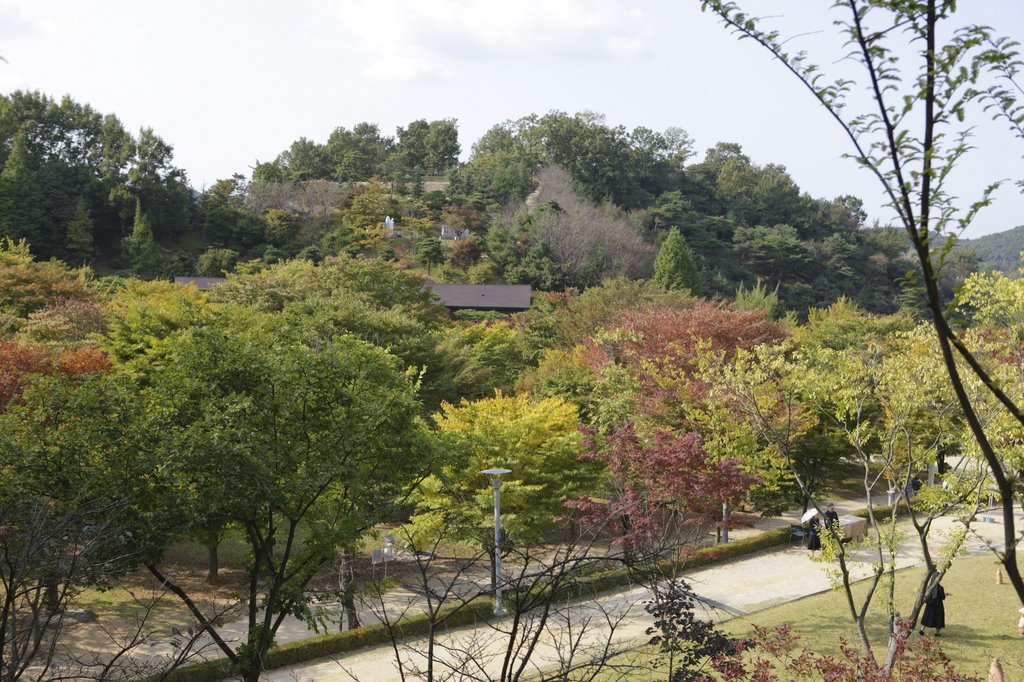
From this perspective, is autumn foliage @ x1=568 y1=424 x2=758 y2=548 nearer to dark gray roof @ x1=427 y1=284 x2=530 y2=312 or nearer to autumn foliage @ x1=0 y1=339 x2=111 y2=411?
autumn foliage @ x1=0 y1=339 x2=111 y2=411

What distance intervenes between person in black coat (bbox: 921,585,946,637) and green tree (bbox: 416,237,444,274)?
4159 cm

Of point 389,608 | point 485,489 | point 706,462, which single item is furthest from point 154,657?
point 706,462

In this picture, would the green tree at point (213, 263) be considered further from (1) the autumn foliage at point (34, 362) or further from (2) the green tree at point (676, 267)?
(1) the autumn foliage at point (34, 362)

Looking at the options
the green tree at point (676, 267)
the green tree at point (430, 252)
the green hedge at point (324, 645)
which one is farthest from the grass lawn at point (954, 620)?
the green tree at point (430, 252)

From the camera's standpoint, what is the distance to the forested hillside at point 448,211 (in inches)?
1893

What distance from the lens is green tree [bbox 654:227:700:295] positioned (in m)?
46.3

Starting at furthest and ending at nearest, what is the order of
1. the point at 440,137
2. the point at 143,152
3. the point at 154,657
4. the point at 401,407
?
the point at 440,137, the point at 143,152, the point at 154,657, the point at 401,407

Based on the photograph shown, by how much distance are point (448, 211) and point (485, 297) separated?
16.0 m

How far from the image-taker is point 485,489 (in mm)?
15461

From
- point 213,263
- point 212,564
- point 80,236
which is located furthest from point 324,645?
point 80,236

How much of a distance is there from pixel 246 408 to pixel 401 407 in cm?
202

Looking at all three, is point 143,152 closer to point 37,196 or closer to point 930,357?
point 37,196

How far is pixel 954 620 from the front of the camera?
1284cm

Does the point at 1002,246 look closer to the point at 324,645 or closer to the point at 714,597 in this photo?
the point at 714,597
